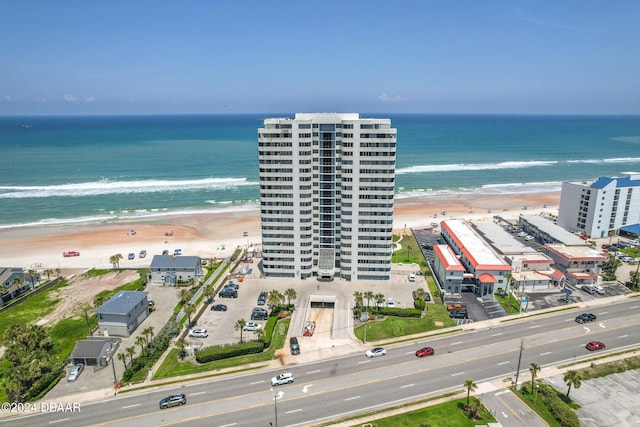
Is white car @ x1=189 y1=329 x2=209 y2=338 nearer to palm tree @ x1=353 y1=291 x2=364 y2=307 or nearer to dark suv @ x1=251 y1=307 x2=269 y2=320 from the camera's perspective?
dark suv @ x1=251 y1=307 x2=269 y2=320

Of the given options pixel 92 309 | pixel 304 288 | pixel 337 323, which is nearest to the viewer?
pixel 337 323

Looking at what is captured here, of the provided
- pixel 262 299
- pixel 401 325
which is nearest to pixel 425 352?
pixel 401 325

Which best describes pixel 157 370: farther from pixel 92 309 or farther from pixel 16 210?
pixel 16 210

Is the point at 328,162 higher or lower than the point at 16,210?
higher

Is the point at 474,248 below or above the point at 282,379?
above

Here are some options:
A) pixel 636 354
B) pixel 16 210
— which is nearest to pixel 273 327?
pixel 636 354

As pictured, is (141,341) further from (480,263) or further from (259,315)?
(480,263)

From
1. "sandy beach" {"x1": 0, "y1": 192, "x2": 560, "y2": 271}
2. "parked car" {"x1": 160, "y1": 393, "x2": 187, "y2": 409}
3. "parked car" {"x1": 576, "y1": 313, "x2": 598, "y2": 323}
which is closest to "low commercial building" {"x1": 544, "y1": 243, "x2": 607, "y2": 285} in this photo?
"parked car" {"x1": 576, "y1": 313, "x2": 598, "y2": 323}
